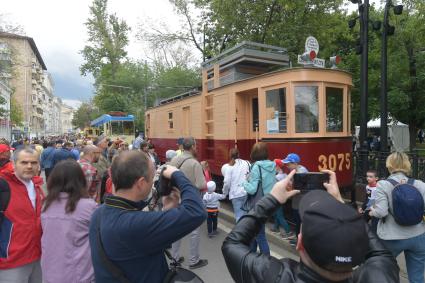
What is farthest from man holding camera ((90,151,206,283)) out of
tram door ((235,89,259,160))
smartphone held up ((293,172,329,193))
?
tram door ((235,89,259,160))

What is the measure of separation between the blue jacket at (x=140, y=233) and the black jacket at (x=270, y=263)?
0.27 meters

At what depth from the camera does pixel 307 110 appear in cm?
720

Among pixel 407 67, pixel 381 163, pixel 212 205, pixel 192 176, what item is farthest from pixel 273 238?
pixel 407 67

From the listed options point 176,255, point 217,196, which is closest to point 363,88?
point 217,196

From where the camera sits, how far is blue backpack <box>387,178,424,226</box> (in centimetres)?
350

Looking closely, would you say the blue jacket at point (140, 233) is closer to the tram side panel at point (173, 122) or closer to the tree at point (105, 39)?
the tram side panel at point (173, 122)

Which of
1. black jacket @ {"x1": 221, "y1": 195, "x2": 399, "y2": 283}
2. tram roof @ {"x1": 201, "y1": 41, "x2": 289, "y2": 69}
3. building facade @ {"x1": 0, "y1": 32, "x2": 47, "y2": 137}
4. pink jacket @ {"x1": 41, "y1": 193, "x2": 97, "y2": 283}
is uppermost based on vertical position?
building facade @ {"x1": 0, "y1": 32, "x2": 47, "y2": 137}

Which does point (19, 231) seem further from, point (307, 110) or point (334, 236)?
point (307, 110)

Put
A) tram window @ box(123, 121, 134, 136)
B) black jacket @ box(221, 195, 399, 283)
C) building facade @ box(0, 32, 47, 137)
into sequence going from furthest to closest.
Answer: building facade @ box(0, 32, 47, 137) < tram window @ box(123, 121, 134, 136) < black jacket @ box(221, 195, 399, 283)

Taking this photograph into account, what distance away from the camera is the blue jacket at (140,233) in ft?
6.04

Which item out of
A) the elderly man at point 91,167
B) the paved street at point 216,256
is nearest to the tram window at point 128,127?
the paved street at point 216,256

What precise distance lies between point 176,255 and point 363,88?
7.62 m

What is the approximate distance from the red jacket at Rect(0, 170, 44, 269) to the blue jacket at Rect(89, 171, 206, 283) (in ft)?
4.15

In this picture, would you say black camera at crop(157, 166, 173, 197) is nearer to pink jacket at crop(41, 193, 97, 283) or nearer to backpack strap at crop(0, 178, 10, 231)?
pink jacket at crop(41, 193, 97, 283)
